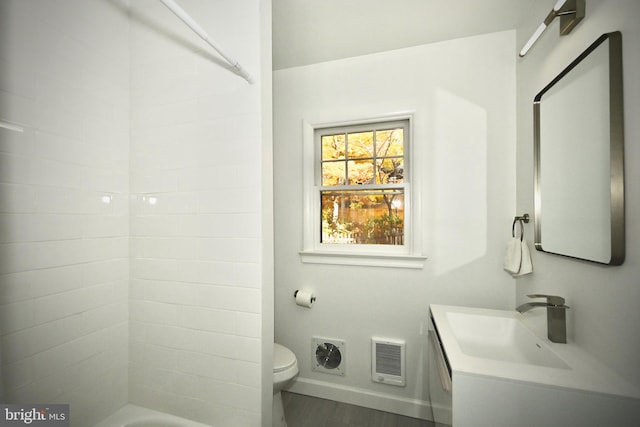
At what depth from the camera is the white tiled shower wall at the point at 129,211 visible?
995 mm

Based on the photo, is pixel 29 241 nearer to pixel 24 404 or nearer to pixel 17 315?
pixel 17 315

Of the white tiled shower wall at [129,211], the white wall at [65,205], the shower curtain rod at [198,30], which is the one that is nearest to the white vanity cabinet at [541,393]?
the white tiled shower wall at [129,211]

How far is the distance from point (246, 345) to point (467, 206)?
1.60 m

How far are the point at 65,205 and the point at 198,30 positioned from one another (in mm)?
914

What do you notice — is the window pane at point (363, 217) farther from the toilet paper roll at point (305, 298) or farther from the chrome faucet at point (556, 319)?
the chrome faucet at point (556, 319)

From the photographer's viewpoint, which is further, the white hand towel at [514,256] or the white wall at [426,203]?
the white wall at [426,203]

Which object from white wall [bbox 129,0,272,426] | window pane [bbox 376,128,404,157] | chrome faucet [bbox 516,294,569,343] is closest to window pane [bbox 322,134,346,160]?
window pane [bbox 376,128,404,157]

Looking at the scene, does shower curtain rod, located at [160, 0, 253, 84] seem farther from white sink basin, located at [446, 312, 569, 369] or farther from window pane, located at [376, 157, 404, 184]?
white sink basin, located at [446, 312, 569, 369]

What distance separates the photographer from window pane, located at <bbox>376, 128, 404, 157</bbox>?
201cm

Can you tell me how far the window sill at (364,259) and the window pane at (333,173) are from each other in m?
0.59

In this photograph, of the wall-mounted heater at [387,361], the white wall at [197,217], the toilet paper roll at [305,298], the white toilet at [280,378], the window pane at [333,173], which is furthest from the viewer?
the window pane at [333,173]

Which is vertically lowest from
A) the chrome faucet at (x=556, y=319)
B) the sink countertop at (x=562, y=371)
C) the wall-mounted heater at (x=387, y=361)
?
the wall-mounted heater at (x=387, y=361)

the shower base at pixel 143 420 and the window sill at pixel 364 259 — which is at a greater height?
the window sill at pixel 364 259

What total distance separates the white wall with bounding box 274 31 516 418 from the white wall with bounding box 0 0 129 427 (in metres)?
1.20
